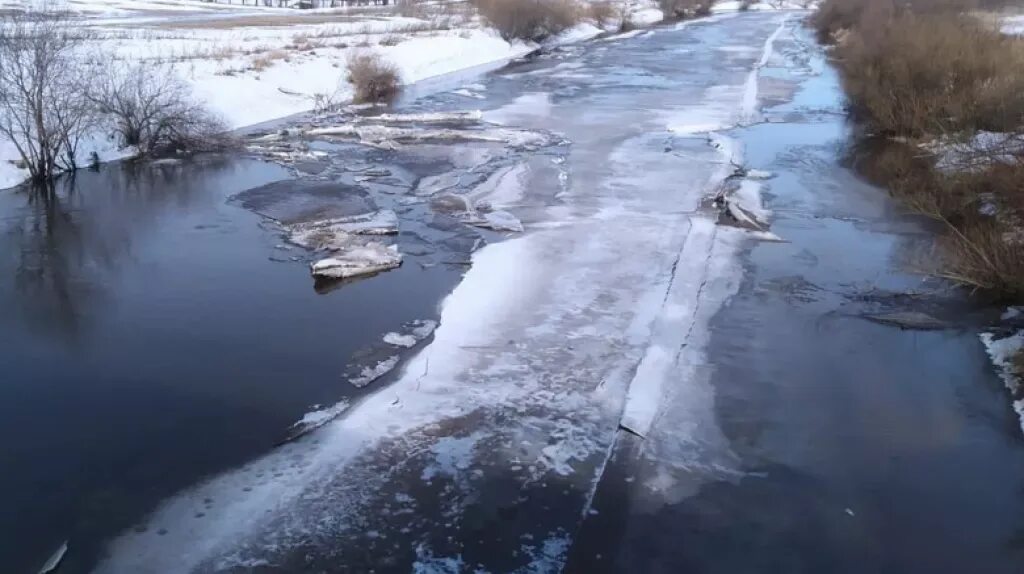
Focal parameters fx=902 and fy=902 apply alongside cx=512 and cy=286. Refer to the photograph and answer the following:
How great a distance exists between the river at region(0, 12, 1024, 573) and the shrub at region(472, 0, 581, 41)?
3004 cm

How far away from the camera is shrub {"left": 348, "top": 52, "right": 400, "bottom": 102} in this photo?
2716cm

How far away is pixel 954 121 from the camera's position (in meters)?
18.1

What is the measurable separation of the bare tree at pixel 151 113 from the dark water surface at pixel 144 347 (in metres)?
3.76

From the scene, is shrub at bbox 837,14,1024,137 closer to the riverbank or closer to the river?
the river

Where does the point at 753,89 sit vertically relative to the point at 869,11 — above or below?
below

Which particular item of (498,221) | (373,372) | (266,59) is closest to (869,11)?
(266,59)

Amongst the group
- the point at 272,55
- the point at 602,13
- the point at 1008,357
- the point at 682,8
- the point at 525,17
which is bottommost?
the point at 1008,357

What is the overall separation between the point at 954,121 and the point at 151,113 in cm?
1634

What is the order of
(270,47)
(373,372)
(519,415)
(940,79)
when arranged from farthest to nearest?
(270,47) → (940,79) → (373,372) → (519,415)

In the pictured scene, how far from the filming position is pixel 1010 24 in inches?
1324

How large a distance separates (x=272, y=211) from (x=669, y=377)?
8144 mm

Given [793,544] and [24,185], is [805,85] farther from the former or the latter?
[793,544]

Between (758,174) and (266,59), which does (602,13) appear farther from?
(758,174)

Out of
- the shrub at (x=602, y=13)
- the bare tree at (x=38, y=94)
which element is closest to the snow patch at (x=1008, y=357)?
the bare tree at (x=38, y=94)
